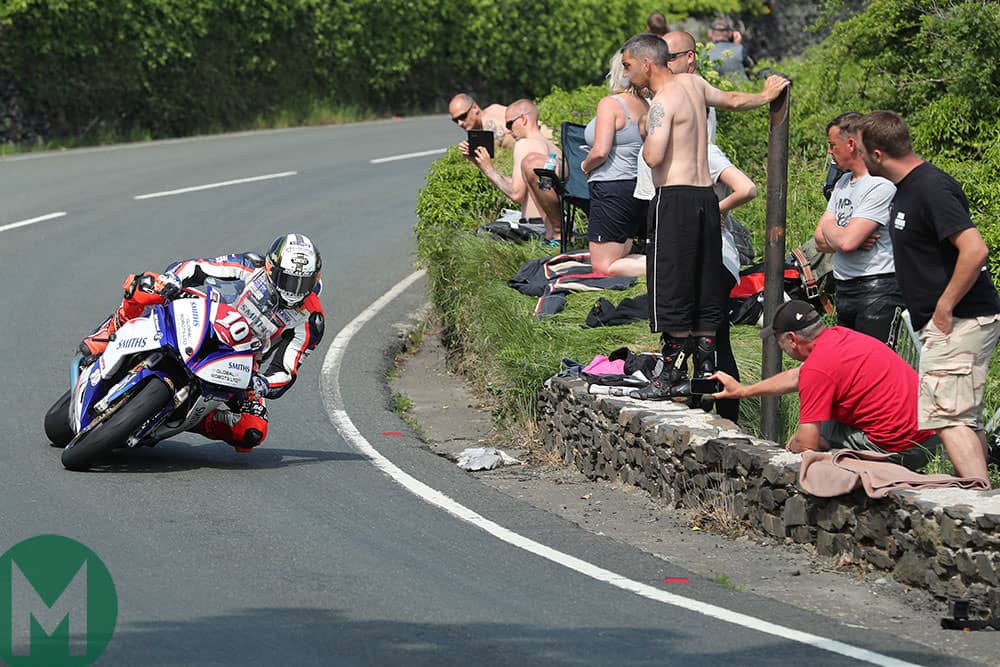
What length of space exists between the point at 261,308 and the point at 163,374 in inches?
29.1

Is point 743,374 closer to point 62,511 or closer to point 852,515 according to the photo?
point 852,515

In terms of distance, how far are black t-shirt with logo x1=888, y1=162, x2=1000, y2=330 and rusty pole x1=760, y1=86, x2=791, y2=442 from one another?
1262mm

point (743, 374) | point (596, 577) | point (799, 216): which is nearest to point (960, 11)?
point (799, 216)

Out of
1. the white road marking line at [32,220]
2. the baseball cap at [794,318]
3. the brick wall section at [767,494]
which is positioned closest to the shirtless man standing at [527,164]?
the brick wall section at [767,494]

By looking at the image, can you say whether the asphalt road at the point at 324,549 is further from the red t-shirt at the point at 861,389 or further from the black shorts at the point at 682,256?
the black shorts at the point at 682,256

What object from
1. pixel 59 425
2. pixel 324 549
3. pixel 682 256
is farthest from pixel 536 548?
pixel 59 425

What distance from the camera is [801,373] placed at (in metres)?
8.86

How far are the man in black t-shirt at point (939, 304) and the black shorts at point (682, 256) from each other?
1585 mm

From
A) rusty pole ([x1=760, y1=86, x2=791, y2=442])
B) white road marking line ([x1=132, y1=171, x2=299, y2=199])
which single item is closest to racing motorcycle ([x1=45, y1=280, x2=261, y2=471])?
rusty pole ([x1=760, y1=86, x2=791, y2=442])

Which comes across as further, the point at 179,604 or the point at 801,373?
the point at 801,373

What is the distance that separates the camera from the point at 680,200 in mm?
10133

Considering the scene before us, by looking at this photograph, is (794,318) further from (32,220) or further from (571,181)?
(32,220)

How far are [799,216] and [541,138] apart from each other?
2787 mm

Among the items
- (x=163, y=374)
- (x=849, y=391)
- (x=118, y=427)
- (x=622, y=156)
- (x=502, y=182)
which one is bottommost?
(x=118, y=427)
